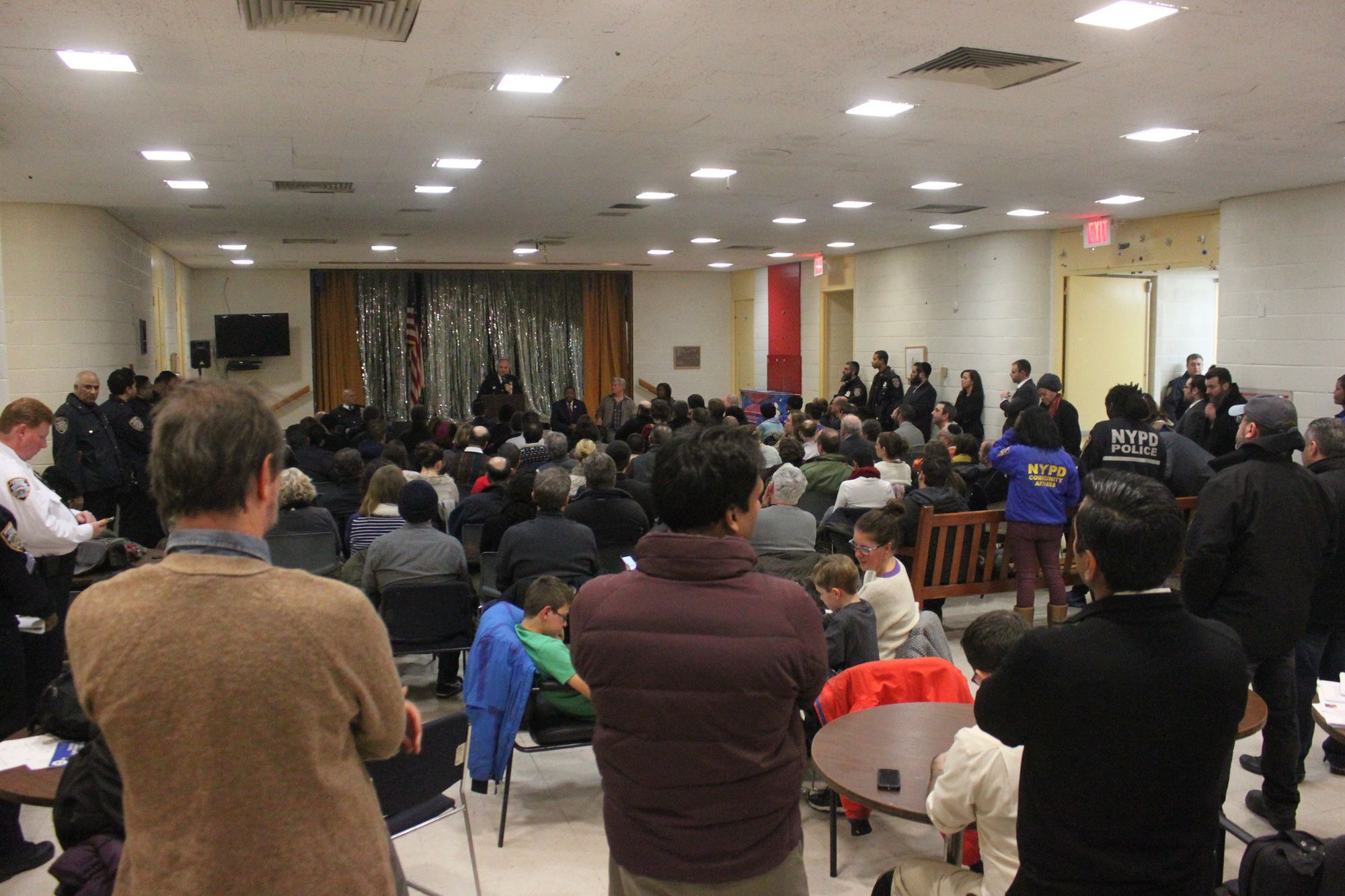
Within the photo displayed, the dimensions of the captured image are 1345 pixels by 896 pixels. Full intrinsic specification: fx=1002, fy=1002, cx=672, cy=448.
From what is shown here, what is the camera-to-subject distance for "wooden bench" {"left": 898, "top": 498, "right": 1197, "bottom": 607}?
5391 millimetres

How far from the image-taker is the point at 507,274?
673 inches

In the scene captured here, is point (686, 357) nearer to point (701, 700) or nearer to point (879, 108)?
point (879, 108)

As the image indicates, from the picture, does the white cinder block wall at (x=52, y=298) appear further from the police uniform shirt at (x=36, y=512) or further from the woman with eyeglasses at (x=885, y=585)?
the woman with eyeglasses at (x=885, y=585)

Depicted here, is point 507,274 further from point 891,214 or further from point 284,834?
point 284,834

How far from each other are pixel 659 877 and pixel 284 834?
635 millimetres

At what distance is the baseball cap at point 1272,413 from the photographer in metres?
3.54

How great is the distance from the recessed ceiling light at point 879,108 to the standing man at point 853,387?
7.39 meters

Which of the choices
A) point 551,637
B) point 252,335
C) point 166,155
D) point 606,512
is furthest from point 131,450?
point 252,335

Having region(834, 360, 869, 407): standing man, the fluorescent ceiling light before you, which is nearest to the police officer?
the fluorescent ceiling light

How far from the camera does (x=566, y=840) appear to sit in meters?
3.53

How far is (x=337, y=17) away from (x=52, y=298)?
5.75 metres

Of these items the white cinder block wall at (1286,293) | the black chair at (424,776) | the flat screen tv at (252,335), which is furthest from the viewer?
the flat screen tv at (252,335)

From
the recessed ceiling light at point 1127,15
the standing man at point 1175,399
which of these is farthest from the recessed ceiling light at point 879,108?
the standing man at point 1175,399

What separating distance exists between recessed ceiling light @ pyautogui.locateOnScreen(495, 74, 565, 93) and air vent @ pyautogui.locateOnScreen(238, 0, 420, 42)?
753 mm
